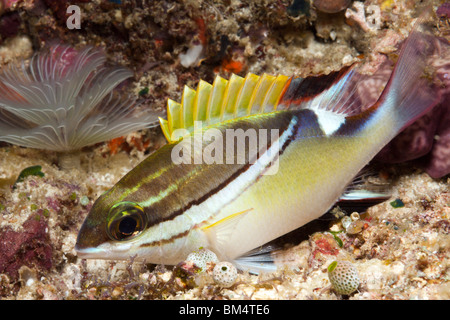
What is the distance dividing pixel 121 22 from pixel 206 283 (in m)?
2.86

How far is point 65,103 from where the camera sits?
3330mm

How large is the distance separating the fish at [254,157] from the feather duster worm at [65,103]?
117 centimetres

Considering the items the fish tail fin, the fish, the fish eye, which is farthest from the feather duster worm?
the fish tail fin

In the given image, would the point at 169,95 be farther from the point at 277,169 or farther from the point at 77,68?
the point at 277,169

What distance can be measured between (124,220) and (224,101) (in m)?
1.11

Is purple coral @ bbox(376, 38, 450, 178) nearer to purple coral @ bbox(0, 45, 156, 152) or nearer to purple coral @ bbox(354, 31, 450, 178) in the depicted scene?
Answer: purple coral @ bbox(354, 31, 450, 178)

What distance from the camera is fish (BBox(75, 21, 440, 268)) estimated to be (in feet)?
7.93

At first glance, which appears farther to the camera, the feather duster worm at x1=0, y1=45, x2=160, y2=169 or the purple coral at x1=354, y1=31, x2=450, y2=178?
the feather duster worm at x1=0, y1=45, x2=160, y2=169

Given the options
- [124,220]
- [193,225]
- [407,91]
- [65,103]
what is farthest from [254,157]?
[65,103]

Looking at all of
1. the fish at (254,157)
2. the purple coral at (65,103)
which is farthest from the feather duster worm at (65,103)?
the fish at (254,157)

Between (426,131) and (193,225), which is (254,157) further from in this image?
(426,131)

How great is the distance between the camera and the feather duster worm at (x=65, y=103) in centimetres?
330

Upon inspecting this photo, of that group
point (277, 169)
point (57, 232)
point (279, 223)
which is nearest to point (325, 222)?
point (279, 223)

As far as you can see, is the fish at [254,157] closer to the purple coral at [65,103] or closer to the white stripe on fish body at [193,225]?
the white stripe on fish body at [193,225]
